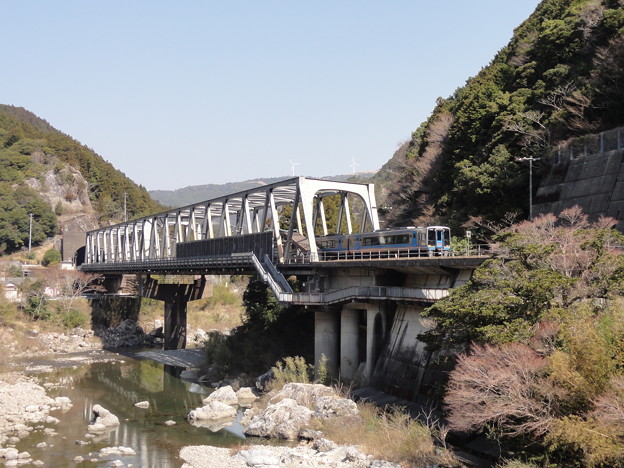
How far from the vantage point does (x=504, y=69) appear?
171 feet

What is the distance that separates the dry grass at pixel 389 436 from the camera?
22.3 metres

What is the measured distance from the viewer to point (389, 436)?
24.2m

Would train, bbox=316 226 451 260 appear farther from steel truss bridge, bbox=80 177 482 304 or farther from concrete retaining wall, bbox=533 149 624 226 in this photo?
concrete retaining wall, bbox=533 149 624 226

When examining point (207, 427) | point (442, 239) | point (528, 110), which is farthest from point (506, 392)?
point (528, 110)

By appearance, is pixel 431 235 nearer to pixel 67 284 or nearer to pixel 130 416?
pixel 130 416

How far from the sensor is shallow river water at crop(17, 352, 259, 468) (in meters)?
26.3

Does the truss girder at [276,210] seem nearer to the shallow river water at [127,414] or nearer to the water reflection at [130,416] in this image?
the shallow river water at [127,414]

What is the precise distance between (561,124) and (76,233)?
86.7 m

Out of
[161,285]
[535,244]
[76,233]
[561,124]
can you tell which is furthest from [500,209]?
[76,233]

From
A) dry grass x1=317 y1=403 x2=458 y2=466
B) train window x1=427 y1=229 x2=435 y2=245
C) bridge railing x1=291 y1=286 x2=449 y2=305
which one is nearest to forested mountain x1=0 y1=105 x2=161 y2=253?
bridge railing x1=291 y1=286 x2=449 y2=305

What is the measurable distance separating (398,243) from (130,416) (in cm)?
1807

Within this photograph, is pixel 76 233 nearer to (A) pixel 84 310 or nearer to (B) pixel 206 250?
(A) pixel 84 310

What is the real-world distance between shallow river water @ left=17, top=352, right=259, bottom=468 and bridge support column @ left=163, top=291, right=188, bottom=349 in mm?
7464

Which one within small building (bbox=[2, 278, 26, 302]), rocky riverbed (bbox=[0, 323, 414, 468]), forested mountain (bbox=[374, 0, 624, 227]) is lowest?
rocky riverbed (bbox=[0, 323, 414, 468])
